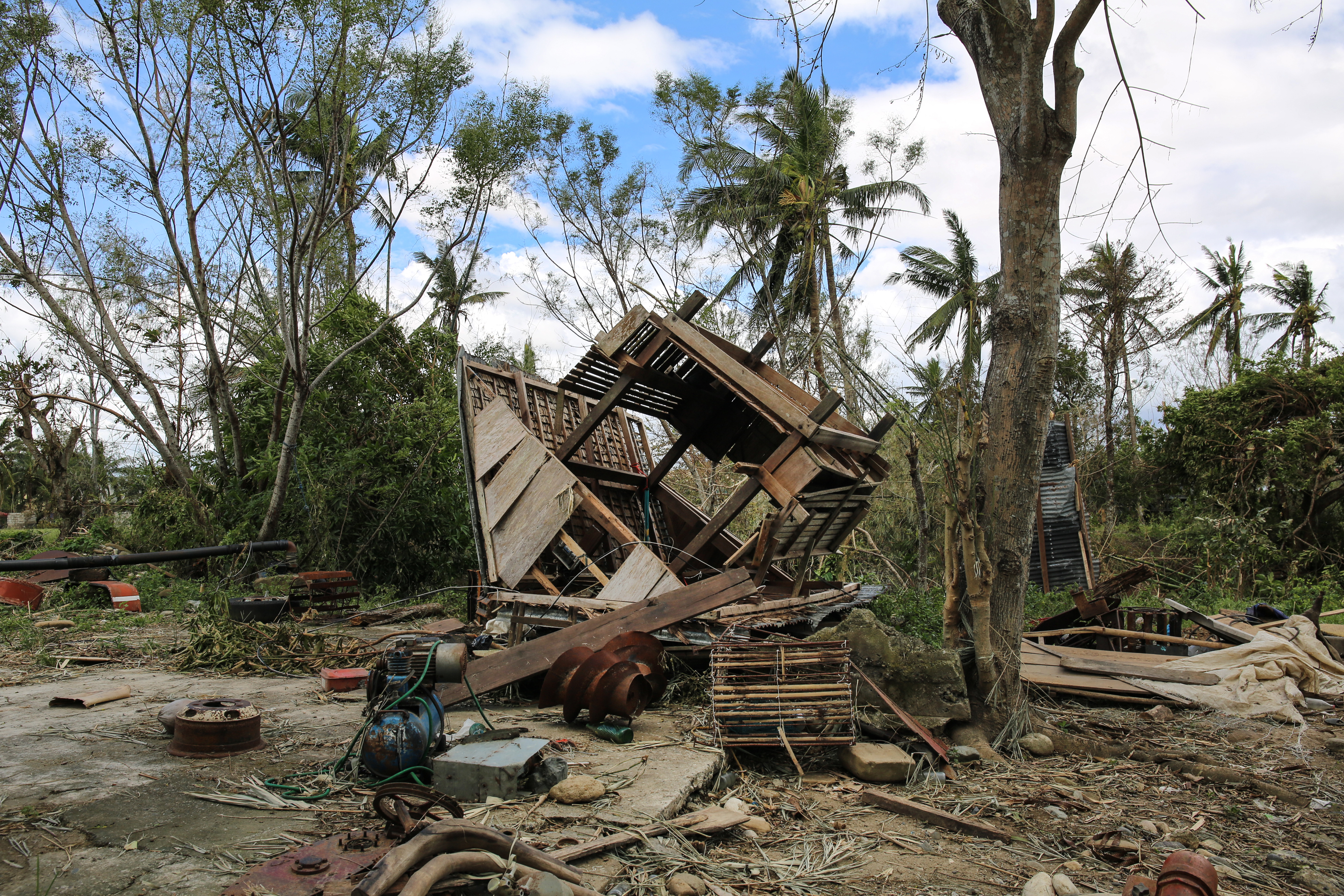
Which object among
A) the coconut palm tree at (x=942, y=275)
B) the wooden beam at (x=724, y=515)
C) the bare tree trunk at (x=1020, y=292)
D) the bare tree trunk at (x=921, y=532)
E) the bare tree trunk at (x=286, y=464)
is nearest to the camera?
the bare tree trunk at (x=1020, y=292)

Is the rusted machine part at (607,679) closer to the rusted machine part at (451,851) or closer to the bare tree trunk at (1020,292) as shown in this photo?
the rusted machine part at (451,851)

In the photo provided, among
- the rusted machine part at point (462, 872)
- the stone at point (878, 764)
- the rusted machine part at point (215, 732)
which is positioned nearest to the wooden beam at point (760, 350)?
the stone at point (878, 764)

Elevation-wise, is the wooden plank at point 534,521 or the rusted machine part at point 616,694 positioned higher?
the wooden plank at point 534,521

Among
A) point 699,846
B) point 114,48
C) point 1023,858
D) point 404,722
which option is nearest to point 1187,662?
point 1023,858

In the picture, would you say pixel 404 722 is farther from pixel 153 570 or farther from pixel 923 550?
pixel 153 570

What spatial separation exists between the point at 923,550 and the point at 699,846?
7.65 metres

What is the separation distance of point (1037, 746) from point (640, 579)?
3.04 m

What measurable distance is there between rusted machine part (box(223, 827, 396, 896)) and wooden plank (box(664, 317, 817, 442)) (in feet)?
13.6

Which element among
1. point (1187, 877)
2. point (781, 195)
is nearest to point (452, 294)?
point (781, 195)

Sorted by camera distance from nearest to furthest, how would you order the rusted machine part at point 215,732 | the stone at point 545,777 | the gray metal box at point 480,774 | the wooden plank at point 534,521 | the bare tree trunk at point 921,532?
the gray metal box at point 480,774 → the stone at point 545,777 → the rusted machine part at point 215,732 → the wooden plank at point 534,521 → the bare tree trunk at point 921,532

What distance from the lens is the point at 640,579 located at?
21.0 feet

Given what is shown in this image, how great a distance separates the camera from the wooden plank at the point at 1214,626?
7500mm

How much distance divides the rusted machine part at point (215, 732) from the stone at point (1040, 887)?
400cm

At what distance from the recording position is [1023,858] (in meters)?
3.62
